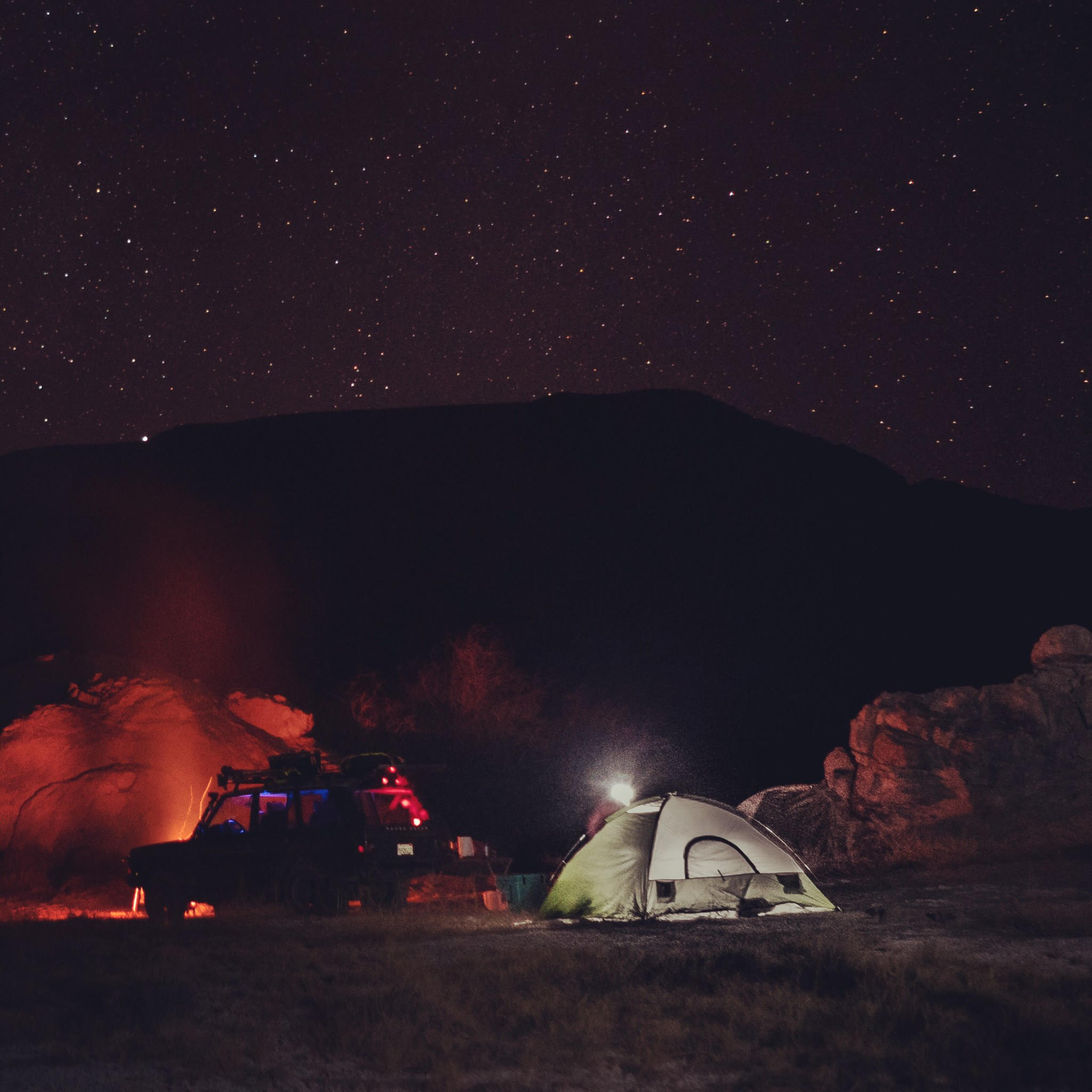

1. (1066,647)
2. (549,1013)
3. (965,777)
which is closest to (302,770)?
(549,1013)

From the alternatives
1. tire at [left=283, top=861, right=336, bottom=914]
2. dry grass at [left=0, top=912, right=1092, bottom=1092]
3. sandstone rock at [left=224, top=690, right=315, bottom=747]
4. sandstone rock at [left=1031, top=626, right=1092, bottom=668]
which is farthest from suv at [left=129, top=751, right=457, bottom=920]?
sandstone rock at [left=1031, top=626, right=1092, bottom=668]

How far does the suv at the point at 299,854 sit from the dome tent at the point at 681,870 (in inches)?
78.4

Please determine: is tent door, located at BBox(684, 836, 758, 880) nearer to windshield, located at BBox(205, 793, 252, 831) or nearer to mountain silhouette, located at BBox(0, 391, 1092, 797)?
windshield, located at BBox(205, 793, 252, 831)

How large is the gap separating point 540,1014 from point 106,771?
15605mm

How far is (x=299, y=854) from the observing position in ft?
49.5

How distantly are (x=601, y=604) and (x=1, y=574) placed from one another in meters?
39.0

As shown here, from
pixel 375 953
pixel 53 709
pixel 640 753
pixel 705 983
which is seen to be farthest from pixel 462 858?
pixel 640 753

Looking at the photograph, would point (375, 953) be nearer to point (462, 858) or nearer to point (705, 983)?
point (705, 983)

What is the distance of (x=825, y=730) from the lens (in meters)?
66.6

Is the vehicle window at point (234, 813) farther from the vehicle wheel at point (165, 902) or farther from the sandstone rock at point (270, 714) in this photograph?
the sandstone rock at point (270, 714)

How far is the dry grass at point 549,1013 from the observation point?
6.88m

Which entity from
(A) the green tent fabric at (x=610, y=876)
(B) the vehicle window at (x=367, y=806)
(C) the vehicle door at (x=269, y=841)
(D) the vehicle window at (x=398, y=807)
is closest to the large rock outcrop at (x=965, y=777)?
(A) the green tent fabric at (x=610, y=876)

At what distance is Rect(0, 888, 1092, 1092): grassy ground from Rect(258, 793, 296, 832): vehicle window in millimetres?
3434

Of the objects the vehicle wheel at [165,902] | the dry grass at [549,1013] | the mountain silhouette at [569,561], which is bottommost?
the dry grass at [549,1013]
